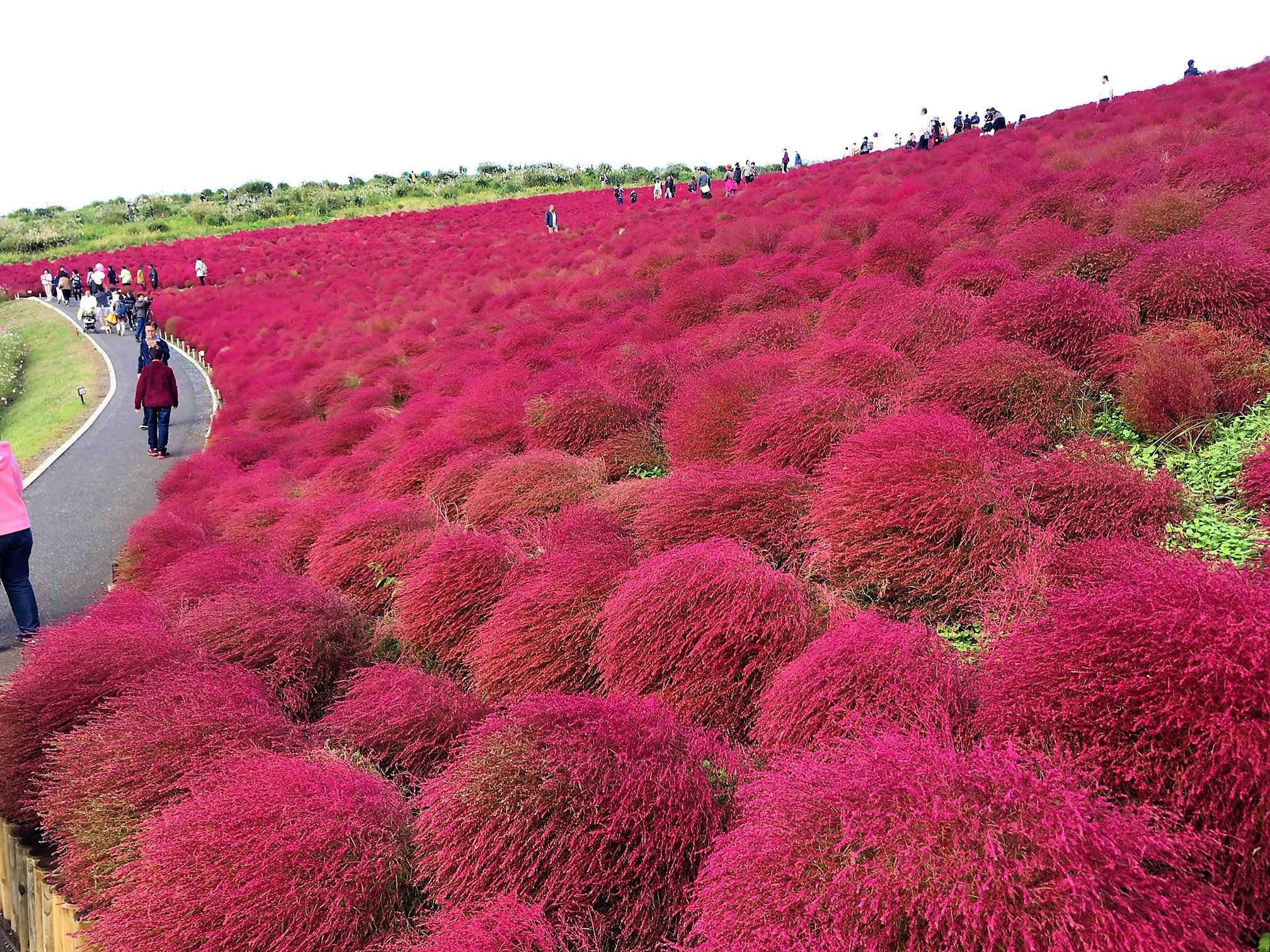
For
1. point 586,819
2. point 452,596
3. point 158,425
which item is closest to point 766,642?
point 586,819

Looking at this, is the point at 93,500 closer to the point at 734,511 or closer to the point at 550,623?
the point at 550,623

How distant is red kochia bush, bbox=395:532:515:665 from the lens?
467cm

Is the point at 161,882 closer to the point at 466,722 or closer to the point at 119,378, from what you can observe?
the point at 466,722

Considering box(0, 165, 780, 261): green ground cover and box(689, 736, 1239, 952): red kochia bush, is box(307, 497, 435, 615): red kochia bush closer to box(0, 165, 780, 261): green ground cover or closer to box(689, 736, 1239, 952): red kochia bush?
box(689, 736, 1239, 952): red kochia bush

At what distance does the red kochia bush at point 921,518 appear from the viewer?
145 inches

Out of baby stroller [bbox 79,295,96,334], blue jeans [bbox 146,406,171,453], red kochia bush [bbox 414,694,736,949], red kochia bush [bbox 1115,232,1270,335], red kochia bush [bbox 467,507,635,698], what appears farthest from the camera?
baby stroller [bbox 79,295,96,334]

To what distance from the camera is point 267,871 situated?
9.54 ft

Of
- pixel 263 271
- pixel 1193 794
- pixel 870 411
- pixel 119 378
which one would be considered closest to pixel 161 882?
pixel 1193 794

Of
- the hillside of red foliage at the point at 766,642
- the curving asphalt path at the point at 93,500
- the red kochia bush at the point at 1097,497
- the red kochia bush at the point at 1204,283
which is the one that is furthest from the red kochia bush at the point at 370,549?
the red kochia bush at the point at 1204,283

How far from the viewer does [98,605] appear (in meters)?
5.23

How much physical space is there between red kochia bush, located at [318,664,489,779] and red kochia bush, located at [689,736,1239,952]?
1825 millimetres

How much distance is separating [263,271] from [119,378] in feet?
35.5

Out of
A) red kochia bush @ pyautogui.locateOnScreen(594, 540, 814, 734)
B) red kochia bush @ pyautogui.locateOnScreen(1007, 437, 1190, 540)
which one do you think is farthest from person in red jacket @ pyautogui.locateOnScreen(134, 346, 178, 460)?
red kochia bush @ pyautogui.locateOnScreen(1007, 437, 1190, 540)

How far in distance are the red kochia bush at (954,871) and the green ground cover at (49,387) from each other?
12570 millimetres
